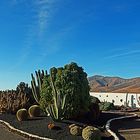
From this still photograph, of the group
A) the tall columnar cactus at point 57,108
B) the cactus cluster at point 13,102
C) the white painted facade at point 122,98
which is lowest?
the tall columnar cactus at point 57,108

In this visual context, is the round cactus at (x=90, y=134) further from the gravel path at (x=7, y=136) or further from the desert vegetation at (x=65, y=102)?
the gravel path at (x=7, y=136)

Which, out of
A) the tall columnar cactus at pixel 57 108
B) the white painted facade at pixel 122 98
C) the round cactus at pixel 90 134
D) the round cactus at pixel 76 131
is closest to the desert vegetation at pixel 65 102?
the tall columnar cactus at pixel 57 108

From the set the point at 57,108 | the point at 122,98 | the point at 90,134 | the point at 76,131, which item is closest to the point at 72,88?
the point at 57,108

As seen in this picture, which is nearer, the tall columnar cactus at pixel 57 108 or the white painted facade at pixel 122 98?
the tall columnar cactus at pixel 57 108

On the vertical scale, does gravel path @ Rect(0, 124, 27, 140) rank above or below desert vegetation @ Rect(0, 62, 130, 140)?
below

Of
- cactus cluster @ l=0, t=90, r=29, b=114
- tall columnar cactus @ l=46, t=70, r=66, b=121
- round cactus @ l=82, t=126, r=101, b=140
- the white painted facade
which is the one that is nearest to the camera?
round cactus @ l=82, t=126, r=101, b=140

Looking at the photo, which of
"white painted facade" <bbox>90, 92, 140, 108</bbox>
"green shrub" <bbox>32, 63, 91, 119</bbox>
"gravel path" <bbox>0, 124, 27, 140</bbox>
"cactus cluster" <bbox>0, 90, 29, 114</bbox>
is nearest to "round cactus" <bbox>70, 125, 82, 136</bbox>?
"gravel path" <bbox>0, 124, 27, 140</bbox>

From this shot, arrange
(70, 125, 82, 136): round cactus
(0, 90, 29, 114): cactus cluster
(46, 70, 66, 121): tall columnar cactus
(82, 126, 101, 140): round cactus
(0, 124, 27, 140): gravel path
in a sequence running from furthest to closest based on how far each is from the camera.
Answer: (0, 90, 29, 114): cactus cluster → (46, 70, 66, 121): tall columnar cactus → (0, 124, 27, 140): gravel path → (70, 125, 82, 136): round cactus → (82, 126, 101, 140): round cactus

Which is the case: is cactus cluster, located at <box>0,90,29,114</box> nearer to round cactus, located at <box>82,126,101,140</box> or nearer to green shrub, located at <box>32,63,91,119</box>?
green shrub, located at <box>32,63,91,119</box>

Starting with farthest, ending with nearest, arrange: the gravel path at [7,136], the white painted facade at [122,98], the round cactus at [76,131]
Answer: the white painted facade at [122,98] < the gravel path at [7,136] < the round cactus at [76,131]

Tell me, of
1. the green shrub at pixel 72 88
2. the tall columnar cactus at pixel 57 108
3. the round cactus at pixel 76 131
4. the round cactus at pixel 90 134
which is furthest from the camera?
the green shrub at pixel 72 88

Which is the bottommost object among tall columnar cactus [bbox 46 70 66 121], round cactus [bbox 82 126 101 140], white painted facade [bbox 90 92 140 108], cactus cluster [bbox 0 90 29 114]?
round cactus [bbox 82 126 101 140]

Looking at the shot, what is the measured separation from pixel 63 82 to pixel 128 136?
23.7ft

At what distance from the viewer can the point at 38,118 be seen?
26.2 meters
